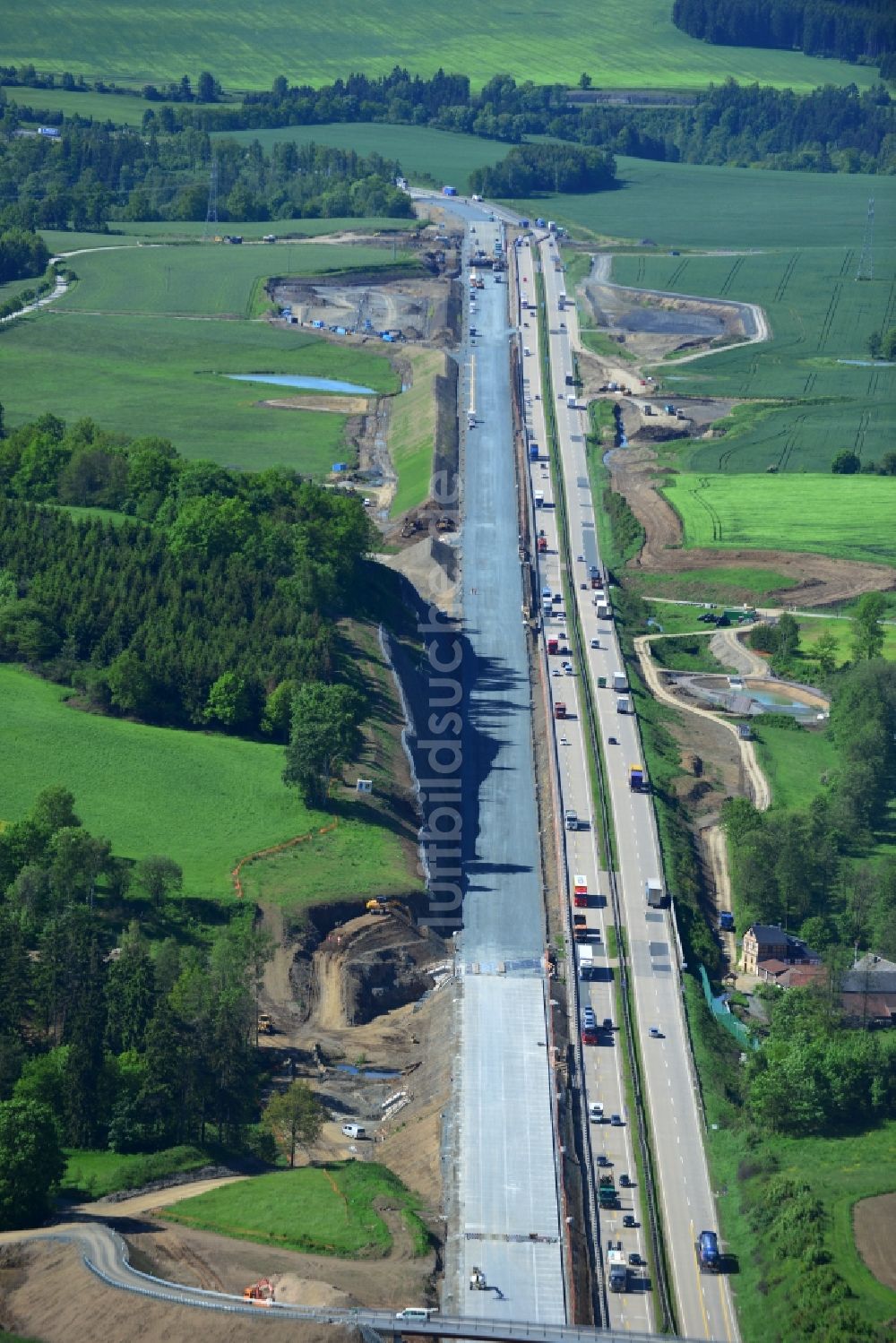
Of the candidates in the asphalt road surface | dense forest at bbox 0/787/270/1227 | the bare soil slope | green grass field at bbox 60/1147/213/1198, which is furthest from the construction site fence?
the bare soil slope

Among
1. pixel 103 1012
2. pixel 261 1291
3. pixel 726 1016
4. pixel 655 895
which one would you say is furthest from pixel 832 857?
pixel 261 1291

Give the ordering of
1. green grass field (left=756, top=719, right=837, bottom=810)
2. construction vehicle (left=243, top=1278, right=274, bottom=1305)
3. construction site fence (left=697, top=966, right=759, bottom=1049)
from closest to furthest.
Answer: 1. construction vehicle (left=243, top=1278, right=274, bottom=1305)
2. construction site fence (left=697, top=966, right=759, bottom=1049)
3. green grass field (left=756, top=719, right=837, bottom=810)

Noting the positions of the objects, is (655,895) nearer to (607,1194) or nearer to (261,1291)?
(607,1194)

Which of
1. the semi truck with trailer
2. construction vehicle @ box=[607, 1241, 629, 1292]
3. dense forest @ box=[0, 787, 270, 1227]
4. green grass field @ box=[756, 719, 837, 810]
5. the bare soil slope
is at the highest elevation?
green grass field @ box=[756, 719, 837, 810]

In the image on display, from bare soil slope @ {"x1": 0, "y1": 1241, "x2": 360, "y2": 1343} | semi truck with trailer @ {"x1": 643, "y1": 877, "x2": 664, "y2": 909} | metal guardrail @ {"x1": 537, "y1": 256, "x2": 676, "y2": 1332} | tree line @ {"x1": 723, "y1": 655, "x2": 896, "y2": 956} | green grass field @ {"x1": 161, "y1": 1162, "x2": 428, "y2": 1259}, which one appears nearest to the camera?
bare soil slope @ {"x1": 0, "y1": 1241, "x2": 360, "y2": 1343}

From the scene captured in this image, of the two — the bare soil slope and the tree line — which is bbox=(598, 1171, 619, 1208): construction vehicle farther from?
the tree line

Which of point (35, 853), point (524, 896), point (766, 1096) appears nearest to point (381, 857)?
point (524, 896)

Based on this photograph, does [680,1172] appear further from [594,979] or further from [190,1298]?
[190,1298]
